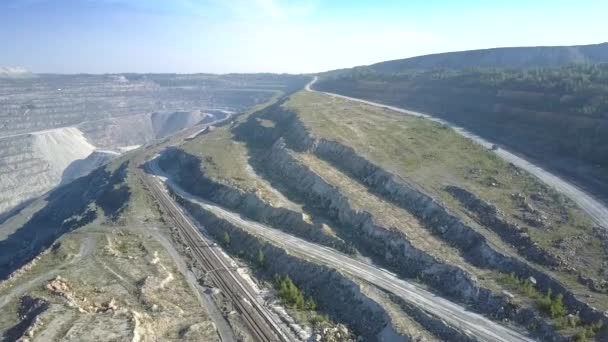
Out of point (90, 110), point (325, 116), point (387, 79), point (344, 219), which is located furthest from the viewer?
point (90, 110)

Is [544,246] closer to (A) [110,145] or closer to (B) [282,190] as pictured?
(B) [282,190]

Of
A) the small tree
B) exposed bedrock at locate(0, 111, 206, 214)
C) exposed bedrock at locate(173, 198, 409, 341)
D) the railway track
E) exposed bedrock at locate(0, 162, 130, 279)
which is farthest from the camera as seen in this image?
exposed bedrock at locate(0, 111, 206, 214)

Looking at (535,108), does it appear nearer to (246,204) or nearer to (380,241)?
(380,241)

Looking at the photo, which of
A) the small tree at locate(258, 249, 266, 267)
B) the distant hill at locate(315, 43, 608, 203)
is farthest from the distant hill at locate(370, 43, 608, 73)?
the small tree at locate(258, 249, 266, 267)

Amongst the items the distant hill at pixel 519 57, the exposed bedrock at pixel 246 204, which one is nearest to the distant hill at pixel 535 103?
the distant hill at pixel 519 57

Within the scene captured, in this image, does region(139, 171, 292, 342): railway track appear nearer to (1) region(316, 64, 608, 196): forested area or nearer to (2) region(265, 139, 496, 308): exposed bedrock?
(2) region(265, 139, 496, 308): exposed bedrock

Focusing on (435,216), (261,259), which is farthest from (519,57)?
(261,259)

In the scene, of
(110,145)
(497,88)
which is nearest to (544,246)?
(497,88)
